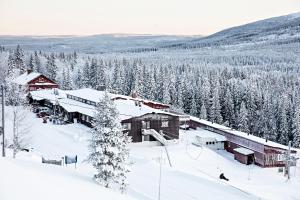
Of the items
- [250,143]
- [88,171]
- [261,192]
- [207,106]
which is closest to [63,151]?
[88,171]

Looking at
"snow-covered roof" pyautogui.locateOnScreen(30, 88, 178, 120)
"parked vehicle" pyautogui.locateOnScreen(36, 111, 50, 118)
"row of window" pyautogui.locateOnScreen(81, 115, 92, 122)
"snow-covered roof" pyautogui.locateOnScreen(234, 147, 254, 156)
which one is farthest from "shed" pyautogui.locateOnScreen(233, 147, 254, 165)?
"parked vehicle" pyautogui.locateOnScreen(36, 111, 50, 118)

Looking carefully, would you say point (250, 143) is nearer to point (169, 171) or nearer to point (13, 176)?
point (169, 171)

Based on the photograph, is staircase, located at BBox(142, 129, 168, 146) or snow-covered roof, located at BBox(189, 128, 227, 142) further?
snow-covered roof, located at BBox(189, 128, 227, 142)

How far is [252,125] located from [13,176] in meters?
75.1

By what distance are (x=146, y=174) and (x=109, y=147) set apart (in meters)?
9.96

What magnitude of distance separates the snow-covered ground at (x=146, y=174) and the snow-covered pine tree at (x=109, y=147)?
138 centimetres

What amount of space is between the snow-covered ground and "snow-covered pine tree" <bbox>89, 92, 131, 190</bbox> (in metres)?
1.38

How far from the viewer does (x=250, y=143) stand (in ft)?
187

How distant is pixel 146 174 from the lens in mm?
38344

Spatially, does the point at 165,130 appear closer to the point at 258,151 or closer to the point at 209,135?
the point at 209,135

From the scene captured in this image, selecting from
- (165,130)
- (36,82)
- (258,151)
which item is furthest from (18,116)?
(36,82)

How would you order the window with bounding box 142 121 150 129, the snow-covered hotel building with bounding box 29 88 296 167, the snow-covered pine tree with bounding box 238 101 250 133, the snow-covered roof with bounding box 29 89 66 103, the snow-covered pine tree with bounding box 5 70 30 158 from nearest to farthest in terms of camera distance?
the snow-covered pine tree with bounding box 5 70 30 158 → the snow-covered hotel building with bounding box 29 88 296 167 → the window with bounding box 142 121 150 129 → the snow-covered roof with bounding box 29 89 66 103 → the snow-covered pine tree with bounding box 238 101 250 133

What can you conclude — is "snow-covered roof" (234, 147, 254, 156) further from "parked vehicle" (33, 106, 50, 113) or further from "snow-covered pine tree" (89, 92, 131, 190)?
"parked vehicle" (33, 106, 50, 113)

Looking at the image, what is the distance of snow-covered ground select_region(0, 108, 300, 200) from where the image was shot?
17516 mm
